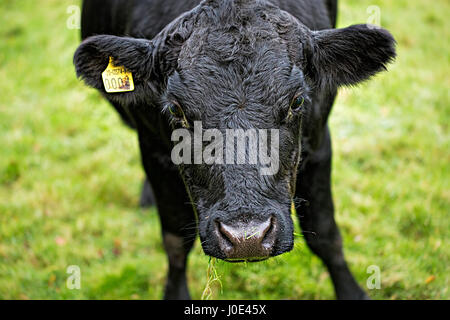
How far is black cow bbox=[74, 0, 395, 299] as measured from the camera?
2.57 m

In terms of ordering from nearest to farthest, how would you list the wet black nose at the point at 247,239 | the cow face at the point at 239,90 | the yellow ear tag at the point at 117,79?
1. the wet black nose at the point at 247,239
2. the cow face at the point at 239,90
3. the yellow ear tag at the point at 117,79

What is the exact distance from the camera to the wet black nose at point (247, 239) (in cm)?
240

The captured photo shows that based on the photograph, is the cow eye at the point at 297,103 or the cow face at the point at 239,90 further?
the cow eye at the point at 297,103

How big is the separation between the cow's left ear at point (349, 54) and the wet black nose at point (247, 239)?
113 centimetres

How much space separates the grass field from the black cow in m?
0.58

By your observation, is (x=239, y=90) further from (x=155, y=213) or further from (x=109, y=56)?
(x=155, y=213)

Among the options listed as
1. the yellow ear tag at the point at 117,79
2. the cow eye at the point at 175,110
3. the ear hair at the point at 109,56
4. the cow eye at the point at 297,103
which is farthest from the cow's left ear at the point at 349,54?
the yellow ear tag at the point at 117,79

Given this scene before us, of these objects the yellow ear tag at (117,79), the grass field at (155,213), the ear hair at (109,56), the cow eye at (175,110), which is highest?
the ear hair at (109,56)

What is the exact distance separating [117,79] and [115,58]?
142mm

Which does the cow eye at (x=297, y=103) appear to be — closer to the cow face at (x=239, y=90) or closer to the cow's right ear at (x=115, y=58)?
the cow face at (x=239, y=90)

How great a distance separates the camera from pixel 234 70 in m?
2.75

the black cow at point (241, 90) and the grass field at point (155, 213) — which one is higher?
the black cow at point (241, 90)

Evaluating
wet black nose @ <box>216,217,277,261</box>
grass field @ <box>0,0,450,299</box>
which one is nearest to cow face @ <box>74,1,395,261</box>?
wet black nose @ <box>216,217,277,261</box>
